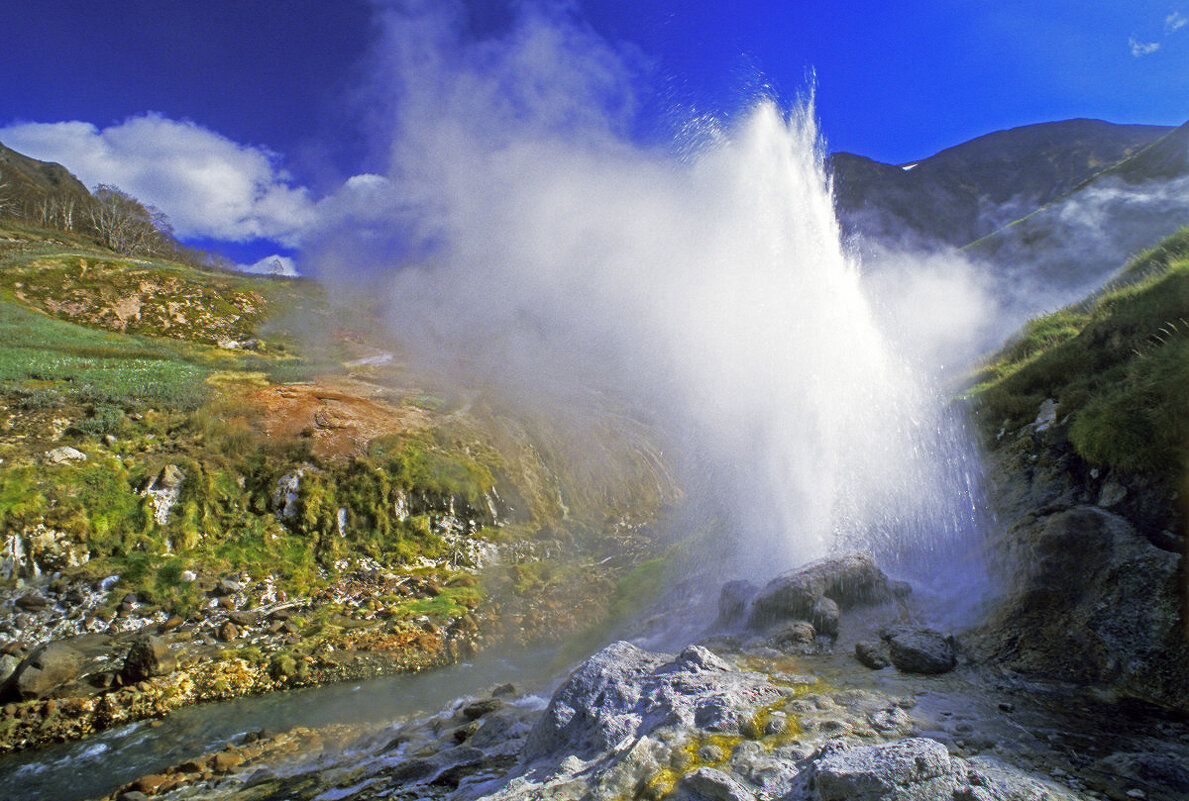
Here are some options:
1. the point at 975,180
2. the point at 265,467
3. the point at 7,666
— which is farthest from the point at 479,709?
the point at 975,180

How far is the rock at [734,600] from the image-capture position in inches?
293

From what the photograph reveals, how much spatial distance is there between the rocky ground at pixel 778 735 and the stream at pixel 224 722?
53cm

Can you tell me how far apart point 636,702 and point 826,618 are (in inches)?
109

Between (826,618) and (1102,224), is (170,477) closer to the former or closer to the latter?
(826,618)

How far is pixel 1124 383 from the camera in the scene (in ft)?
20.8

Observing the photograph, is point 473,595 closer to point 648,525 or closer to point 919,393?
point 648,525

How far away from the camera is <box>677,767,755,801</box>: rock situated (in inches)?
127

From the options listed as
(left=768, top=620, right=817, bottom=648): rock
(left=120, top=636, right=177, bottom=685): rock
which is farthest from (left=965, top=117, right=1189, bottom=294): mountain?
(left=120, top=636, right=177, bottom=685): rock

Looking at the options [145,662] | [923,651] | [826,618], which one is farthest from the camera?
[145,662]

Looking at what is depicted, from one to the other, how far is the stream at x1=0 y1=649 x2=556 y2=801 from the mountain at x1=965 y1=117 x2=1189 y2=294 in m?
21.3

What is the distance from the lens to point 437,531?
42.4 feet

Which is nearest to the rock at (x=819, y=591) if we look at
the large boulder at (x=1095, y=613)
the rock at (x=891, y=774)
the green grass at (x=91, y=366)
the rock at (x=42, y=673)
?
the large boulder at (x=1095, y=613)

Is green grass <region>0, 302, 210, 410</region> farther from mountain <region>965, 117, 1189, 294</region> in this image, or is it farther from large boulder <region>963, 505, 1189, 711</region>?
mountain <region>965, 117, 1189, 294</region>

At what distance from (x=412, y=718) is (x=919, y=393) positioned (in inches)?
398
